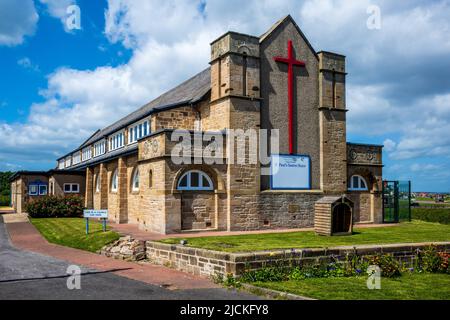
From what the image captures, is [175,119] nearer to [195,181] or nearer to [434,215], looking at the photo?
[195,181]

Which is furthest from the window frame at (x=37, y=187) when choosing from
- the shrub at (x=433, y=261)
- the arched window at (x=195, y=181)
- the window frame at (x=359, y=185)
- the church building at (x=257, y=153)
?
the shrub at (x=433, y=261)

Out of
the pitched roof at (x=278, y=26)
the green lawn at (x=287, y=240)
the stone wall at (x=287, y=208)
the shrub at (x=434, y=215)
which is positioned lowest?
the shrub at (x=434, y=215)

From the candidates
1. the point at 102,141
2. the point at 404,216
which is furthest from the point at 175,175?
the point at 102,141

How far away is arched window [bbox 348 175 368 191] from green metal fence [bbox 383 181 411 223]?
1708 mm

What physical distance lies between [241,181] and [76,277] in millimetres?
10597

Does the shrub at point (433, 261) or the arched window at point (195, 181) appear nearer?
the shrub at point (433, 261)

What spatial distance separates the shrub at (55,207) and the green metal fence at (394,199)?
70.6 ft

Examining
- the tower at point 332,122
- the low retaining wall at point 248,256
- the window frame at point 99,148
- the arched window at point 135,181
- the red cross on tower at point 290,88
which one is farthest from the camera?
the window frame at point 99,148

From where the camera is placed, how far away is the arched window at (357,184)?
2569cm

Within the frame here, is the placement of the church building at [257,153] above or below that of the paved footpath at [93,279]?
above

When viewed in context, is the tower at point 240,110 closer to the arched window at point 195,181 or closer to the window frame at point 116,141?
the arched window at point 195,181

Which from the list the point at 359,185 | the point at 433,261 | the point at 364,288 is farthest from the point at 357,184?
the point at 364,288

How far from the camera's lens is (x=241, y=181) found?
21062mm

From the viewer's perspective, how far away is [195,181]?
20.3 metres
